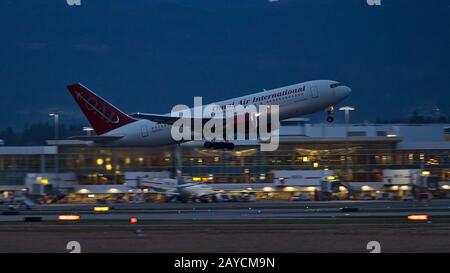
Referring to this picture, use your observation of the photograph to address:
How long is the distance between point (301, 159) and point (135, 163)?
21.4m

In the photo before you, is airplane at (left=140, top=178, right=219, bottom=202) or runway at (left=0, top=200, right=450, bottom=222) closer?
runway at (left=0, top=200, right=450, bottom=222)

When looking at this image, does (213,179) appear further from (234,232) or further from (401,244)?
(401,244)

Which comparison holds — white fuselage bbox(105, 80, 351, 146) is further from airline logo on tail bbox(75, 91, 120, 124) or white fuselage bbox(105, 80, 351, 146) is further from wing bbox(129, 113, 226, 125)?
airline logo on tail bbox(75, 91, 120, 124)

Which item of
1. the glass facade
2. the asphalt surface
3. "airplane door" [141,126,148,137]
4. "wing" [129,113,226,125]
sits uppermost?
"wing" [129,113,226,125]

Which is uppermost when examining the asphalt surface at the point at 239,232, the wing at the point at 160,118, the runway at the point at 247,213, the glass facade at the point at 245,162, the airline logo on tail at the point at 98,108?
the airline logo on tail at the point at 98,108

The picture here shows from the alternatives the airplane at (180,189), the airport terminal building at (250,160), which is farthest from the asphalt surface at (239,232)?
the airport terminal building at (250,160)

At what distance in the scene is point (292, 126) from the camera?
11038cm

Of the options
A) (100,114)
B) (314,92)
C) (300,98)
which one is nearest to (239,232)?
(300,98)
